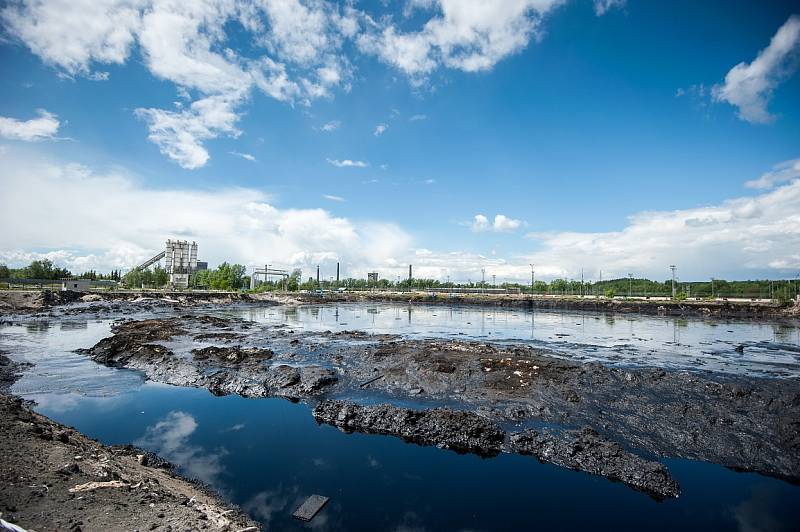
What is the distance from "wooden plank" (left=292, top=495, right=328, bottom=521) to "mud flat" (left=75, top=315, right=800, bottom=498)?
3.46 meters

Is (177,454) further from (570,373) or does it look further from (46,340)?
(46,340)

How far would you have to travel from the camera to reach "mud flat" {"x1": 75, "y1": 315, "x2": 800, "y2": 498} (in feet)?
29.9

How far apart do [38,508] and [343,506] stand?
4552 millimetres

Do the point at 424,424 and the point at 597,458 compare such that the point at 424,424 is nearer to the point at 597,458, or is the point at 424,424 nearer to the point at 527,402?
the point at 527,402

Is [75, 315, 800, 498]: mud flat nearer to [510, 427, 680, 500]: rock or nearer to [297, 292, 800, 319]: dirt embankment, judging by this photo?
[510, 427, 680, 500]: rock

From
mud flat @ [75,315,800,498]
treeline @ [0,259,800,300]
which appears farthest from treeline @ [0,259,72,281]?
mud flat @ [75,315,800,498]

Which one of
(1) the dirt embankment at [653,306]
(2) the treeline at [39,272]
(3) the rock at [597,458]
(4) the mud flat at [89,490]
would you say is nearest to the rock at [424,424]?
(3) the rock at [597,458]

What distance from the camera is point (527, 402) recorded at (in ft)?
39.3

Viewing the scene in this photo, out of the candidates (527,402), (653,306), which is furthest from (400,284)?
(527,402)

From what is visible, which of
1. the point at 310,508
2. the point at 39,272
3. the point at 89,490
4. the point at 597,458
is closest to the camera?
the point at 89,490

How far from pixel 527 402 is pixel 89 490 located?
35.6 ft

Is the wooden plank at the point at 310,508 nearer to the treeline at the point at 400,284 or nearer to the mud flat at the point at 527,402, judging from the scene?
the mud flat at the point at 527,402

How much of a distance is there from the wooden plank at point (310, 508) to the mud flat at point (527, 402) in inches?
136

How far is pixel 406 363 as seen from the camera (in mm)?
16562
